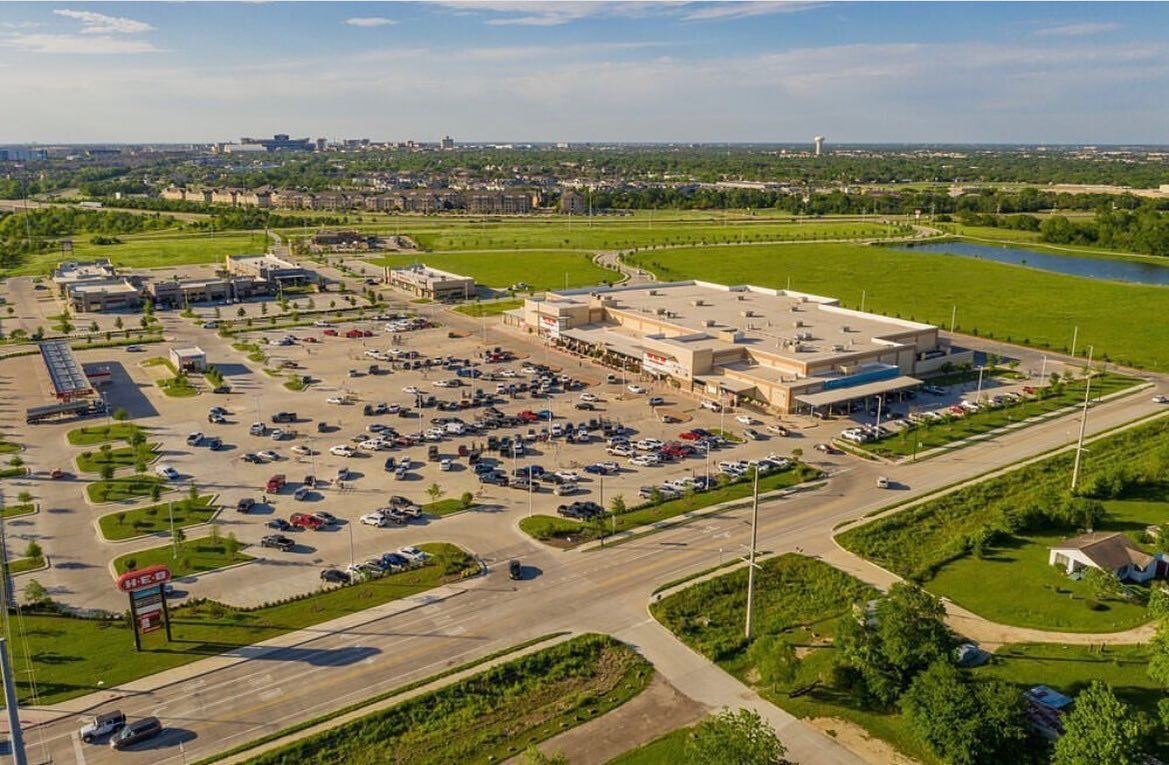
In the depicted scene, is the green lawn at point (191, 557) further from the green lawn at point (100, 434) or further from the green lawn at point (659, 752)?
the green lawn at point (659, 752)

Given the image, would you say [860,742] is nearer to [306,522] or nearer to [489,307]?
[306,522]

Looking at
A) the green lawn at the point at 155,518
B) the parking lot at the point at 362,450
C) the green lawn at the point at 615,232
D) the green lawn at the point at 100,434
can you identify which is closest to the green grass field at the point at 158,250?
the green lawn at the point at 615,232

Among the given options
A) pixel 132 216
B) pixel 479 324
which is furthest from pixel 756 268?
pixel 132 216

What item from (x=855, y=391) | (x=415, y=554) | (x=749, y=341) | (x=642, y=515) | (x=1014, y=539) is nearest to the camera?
(x=415, y=554)

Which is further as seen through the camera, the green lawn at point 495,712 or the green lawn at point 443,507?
the green lawn at point 443,507

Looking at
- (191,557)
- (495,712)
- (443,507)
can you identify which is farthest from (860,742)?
(191,557)

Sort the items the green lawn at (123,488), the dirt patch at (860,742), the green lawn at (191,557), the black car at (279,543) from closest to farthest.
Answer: the dirt patch at (860,742) < the green lawn at (191,557) < the black car at (279,543) < the green lawn at (123,488)

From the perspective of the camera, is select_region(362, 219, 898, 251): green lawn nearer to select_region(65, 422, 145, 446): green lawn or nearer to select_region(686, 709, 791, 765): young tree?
select_region(65, 422, 145, 446): green lawn

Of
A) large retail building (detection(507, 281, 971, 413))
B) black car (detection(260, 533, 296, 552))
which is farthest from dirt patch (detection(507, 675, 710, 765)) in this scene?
large retail building (detection(507, 281, 971, 413))
